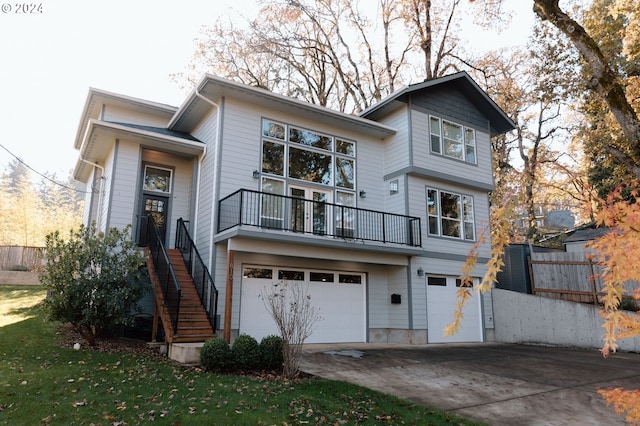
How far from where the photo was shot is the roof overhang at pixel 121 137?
33.6ft

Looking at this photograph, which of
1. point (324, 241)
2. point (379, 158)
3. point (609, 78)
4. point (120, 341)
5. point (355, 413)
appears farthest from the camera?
point (379, 158)

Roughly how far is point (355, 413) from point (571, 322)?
32.5 feet

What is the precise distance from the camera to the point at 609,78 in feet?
19.3

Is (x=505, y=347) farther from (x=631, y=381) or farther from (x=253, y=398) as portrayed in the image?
(x=253, y=398)

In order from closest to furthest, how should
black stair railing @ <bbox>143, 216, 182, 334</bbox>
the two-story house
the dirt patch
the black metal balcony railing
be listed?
1. the dirt patch
2. black stair railing @ <bbox>143, 216, 182, 334</bbox>
3. the black metal balcony railing
4. the two-story house

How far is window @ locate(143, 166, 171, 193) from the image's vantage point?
11.6m

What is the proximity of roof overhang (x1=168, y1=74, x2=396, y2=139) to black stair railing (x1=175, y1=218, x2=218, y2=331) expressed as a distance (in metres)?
2.99

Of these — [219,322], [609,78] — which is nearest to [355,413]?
[219,322]

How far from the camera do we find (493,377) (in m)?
7.41

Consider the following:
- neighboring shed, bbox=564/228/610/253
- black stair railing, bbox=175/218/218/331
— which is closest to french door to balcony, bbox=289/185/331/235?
black stair railing, bbox=175/218/218/331

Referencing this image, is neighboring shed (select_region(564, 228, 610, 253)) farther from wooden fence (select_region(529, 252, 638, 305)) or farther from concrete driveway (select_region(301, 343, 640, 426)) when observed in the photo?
concrete driveway (select_region(301, 343, 640, 426))

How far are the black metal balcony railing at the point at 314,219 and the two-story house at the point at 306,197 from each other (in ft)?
0.12

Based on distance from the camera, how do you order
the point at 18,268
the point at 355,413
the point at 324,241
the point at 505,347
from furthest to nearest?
the point at 18,268, the point at 505,347, the point at 324,241, the point at 355,413

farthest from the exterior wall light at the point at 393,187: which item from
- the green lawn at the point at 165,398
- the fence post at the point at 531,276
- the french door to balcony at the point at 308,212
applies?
the green lawn at the point at 165,398
